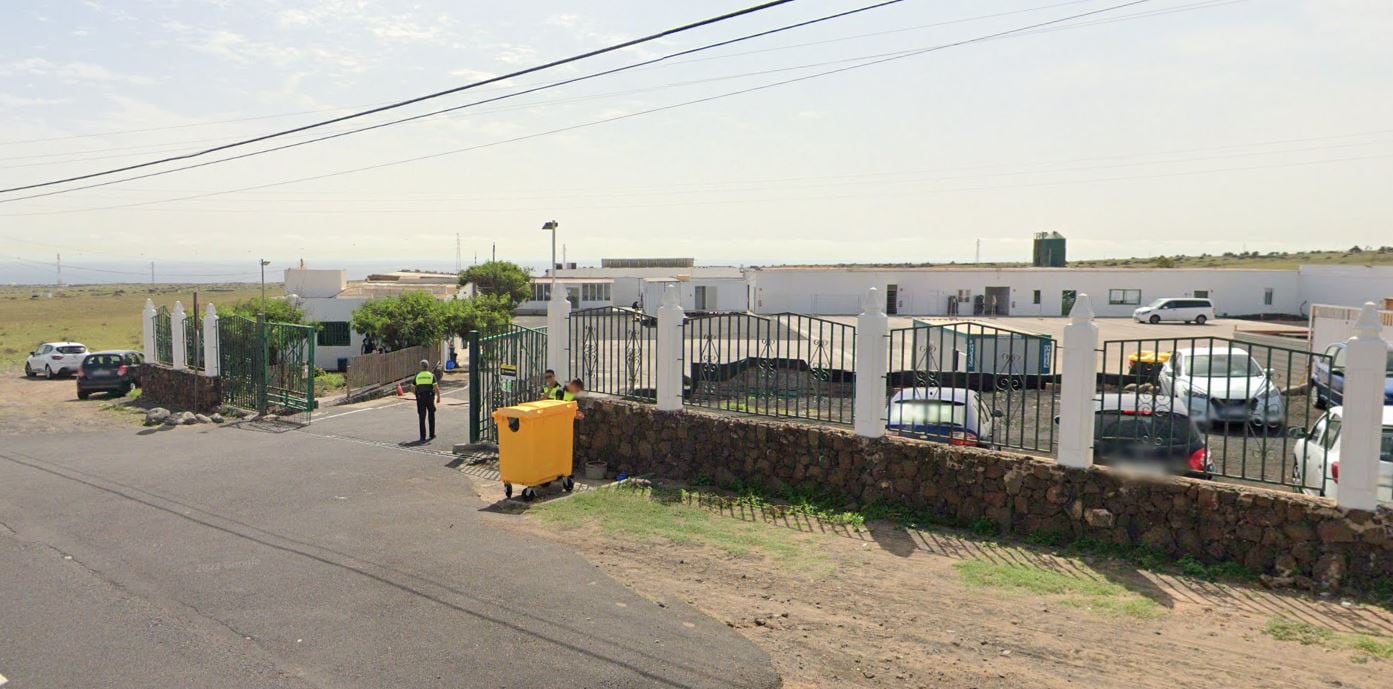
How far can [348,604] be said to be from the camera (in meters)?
7.61

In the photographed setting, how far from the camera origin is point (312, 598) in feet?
25.5

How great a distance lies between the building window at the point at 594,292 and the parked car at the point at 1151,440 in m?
51.2

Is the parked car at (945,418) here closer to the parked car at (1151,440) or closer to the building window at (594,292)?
the parked car at (1151,440)

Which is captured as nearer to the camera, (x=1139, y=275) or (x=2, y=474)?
(x=2, y=474)

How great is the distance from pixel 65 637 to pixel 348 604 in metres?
1.96

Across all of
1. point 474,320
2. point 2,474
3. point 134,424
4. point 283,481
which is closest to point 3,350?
point 474,320

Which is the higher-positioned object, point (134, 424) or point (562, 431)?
point (562, 431)

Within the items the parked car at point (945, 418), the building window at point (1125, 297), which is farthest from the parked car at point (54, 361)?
the building window at point (1125, 297)

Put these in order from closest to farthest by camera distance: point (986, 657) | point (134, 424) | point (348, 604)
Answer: point (986, 657) → point (348, 604) → point (134, 424)

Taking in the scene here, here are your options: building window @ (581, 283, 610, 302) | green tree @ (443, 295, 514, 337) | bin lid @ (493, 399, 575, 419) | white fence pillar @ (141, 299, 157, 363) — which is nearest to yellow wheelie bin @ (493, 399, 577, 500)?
bin lid @ (493, 399, 575, 419)

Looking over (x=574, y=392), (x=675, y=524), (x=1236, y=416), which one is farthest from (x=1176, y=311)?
(x=675, y=524)

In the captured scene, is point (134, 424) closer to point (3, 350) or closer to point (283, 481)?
point (283, 481)

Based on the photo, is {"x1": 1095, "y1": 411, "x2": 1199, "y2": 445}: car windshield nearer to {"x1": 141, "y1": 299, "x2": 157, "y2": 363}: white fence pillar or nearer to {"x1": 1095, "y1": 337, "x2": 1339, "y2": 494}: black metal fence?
{"x1": 1095, "y1": 337, "x2": 1339, "y2": 494}: black metal fence

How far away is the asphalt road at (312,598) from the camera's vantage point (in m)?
6.36
